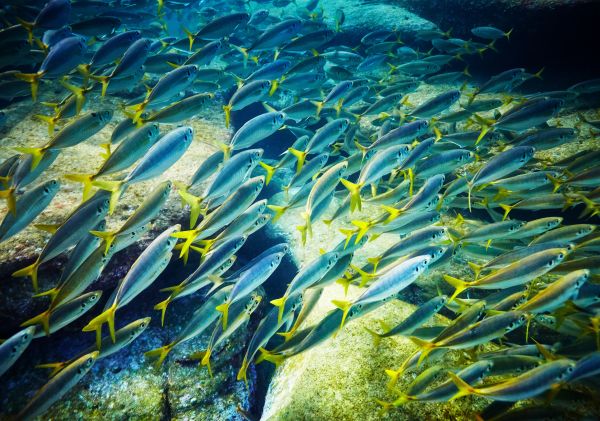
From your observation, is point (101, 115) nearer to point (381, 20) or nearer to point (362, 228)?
point (362, 228)

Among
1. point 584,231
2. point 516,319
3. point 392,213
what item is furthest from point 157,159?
point 584,231

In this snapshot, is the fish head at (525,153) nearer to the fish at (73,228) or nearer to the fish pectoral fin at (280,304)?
the fish pectoral fin at (280,304)

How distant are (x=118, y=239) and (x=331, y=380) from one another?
233 cm

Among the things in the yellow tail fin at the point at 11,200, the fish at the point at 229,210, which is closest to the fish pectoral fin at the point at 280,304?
the fish at the point at 229,210

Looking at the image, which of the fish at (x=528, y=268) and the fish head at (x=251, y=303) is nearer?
the fish at (x=528, y=268)

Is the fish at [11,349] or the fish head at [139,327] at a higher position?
the fish at [11,349]

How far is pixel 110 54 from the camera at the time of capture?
4.25 meters

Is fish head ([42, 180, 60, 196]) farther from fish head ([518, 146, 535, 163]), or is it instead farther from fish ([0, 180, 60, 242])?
fish head ([518, 146, 535, 163])

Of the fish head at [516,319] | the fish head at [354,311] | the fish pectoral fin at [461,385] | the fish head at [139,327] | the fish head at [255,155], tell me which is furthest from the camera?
the fish head at [255,155]

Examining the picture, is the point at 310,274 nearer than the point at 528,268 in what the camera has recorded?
No

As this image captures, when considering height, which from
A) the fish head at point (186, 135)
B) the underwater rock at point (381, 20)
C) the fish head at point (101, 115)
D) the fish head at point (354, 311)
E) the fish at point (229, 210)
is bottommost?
the fish head at point (354, 311)

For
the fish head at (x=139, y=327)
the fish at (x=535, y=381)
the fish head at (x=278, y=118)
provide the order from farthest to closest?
the fish head at (x=278, y=118) → the fish head at (x=139, y=327) → the fish at (x=535, y=381)

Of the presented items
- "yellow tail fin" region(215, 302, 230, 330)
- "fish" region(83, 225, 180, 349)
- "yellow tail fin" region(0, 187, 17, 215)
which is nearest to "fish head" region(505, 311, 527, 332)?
"yellow tail fin" region(215, 302, 230, 330)

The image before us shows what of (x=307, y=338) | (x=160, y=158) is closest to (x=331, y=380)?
(x=307, y=338)
